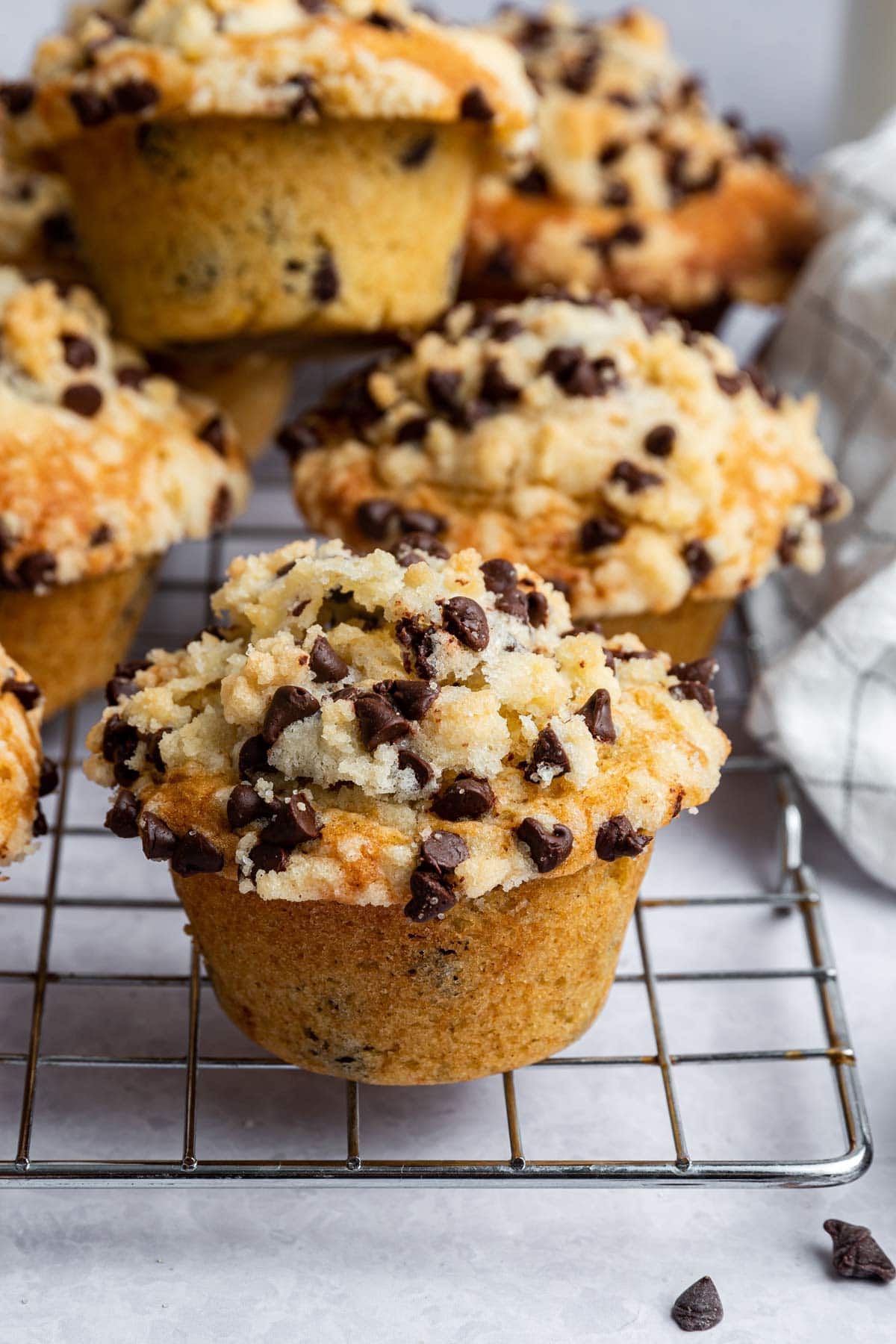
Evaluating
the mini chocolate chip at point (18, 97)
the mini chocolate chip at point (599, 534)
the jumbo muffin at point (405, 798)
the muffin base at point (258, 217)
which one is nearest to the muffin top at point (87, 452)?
the muffin base at point (258, 217)

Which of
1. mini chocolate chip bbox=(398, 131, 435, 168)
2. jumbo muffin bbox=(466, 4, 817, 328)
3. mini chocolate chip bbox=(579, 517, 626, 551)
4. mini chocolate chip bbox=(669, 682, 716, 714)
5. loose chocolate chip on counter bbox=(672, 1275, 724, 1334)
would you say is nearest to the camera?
loose chocolate chip on counter bbox=(672, 1275, 724, 1334)

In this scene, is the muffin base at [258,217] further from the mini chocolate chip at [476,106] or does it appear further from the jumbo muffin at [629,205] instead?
the jumbo muffin at [629,205]

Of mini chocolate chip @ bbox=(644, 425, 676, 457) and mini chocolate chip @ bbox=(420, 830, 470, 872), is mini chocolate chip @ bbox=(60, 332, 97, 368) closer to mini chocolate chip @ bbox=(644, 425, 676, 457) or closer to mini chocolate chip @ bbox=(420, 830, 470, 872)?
mini chocolate chip @ bbox=(644, 425, 676, 457)

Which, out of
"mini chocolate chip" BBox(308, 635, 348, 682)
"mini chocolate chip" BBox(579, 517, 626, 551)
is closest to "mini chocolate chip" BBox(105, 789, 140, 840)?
"mini chocolate chip" BBox(308, 635, 348, 682)

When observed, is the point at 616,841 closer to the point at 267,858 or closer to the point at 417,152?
the point at 267,858

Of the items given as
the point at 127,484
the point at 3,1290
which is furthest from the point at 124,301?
the point at 3,1290

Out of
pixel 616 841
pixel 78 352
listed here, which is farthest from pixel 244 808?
pixel 78 352
